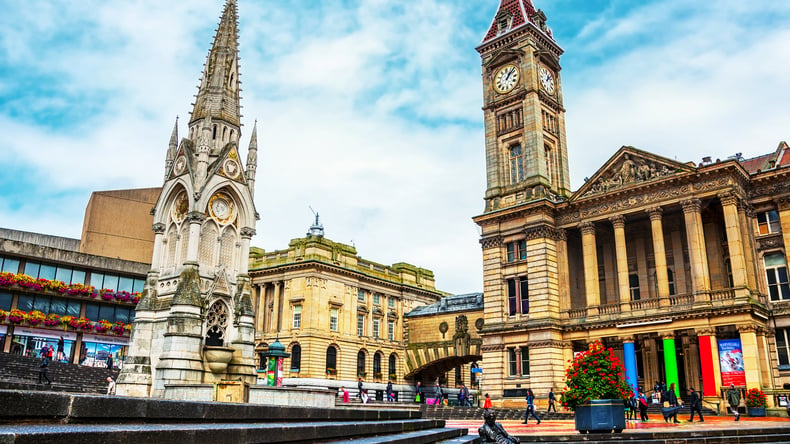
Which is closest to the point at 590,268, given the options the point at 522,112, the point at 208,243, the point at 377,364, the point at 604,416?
the point at 522,112

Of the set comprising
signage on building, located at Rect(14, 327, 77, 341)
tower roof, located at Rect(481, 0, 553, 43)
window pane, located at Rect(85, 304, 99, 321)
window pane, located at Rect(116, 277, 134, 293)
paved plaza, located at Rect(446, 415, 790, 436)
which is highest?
tower roof, located at Rect(481, 0, 553, 43)

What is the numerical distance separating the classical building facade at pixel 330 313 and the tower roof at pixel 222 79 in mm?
25856

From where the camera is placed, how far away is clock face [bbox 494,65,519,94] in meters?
46.3

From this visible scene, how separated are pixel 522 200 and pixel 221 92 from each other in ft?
73.3

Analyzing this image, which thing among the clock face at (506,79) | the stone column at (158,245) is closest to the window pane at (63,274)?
the stone column at (158,245)

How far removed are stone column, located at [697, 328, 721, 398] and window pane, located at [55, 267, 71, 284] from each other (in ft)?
151

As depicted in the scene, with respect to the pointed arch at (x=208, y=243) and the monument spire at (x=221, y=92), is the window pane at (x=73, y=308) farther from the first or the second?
the pointed arch at (x=208, y=243)

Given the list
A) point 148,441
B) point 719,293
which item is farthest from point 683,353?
point 148,441

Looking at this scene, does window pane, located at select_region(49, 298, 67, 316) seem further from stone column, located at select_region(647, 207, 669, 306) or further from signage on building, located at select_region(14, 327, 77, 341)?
stone column, located at select_region(647, 207, 669, 306)

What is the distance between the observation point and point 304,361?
54906 millimetres

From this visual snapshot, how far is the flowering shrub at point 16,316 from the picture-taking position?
43688 mm

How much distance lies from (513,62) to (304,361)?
31.1 m

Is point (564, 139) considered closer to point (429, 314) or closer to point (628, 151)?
point (628, 151)

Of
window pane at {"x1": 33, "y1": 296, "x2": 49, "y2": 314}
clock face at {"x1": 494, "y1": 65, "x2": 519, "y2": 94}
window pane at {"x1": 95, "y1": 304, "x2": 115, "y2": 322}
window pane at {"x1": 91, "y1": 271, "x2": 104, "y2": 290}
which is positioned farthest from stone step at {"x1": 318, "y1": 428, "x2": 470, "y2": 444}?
window pane at {"x1": 91, "y1": 271, "x2": 104, "y2": 290}
